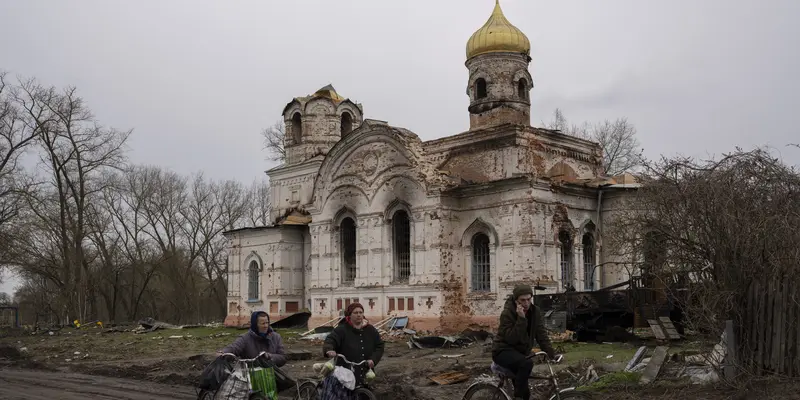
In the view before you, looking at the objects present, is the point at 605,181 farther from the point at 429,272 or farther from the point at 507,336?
the point at 507,336

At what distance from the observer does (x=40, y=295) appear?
222 feet

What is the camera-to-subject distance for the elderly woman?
29.8 feet

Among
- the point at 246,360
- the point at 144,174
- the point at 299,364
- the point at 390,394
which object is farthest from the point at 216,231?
the point at 246,360

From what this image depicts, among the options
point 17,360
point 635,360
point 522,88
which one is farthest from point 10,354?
point 522,88

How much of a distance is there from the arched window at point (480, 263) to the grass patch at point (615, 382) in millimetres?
14112

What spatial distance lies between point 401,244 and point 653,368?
1684 centimetres

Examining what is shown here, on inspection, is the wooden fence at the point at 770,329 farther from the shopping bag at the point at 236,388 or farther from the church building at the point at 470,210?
the church building at the point at 470,210

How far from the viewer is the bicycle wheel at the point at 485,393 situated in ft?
29.2

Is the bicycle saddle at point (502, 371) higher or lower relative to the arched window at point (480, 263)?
lower

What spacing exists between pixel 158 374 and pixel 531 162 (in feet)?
49.4

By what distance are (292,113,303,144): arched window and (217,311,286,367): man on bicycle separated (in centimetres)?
2896

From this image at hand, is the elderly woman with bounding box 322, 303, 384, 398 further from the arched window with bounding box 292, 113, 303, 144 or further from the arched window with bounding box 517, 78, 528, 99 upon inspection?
the arched window with bounding box 292, 113, 303, 144

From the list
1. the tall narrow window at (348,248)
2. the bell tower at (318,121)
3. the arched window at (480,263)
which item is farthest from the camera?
the bell tower at (318,121)

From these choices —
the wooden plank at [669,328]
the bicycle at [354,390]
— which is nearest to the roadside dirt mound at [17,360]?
the bicycle at [354,390]
